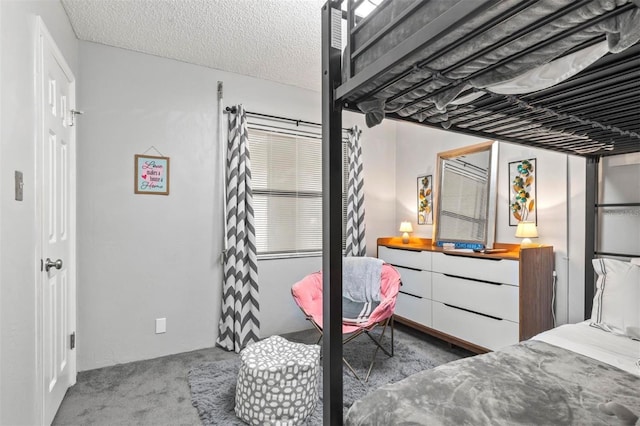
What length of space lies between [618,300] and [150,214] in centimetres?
344

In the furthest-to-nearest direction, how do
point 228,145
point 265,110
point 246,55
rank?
point 265,110 < point 228,145 < point 246,55

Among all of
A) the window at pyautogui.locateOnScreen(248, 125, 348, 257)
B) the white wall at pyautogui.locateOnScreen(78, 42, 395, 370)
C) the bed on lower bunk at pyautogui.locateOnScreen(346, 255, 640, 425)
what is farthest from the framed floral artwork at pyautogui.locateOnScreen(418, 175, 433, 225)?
the bed on lower bunk at pyautogui.locateOnScreen(346, 255, 640, 425)

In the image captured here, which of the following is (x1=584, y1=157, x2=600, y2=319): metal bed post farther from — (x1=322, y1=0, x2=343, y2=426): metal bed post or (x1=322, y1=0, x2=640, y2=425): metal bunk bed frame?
(x1=322, y1=0, x2=343, y2=426): metal bed post

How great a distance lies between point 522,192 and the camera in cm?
295

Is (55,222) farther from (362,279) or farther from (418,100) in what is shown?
(362,279)

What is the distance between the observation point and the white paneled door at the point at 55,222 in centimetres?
177

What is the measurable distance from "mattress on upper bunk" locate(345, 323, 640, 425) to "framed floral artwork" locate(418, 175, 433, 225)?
231 centimetres

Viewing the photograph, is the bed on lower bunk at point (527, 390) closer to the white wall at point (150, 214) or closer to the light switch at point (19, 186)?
the light switch at point (19, 186)

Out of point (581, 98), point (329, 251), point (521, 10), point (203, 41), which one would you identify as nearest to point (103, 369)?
point (329, 251)

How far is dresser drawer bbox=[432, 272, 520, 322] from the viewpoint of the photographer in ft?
8.34

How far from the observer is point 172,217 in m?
2.99

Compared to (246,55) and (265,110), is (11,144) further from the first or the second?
(265,110)

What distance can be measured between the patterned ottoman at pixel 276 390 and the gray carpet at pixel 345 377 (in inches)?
3.9

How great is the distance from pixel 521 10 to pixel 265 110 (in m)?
2.96
